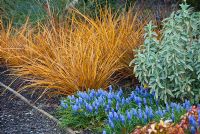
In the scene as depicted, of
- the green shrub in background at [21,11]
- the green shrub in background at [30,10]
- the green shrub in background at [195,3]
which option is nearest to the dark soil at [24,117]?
the green shrub in background at [30,10]

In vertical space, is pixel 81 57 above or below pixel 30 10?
below

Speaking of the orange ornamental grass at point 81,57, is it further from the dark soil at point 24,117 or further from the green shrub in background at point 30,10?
the green shrub in background at point 30,10

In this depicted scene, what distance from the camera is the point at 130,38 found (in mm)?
6617

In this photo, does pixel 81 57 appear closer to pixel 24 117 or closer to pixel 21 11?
pixel 24 117

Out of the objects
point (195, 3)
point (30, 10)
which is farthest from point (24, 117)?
point (30, 10)

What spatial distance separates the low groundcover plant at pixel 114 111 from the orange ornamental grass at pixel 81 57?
0.44 metres

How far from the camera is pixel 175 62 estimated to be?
484 centimetres

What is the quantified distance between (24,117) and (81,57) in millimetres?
1060

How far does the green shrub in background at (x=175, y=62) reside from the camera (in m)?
4.91

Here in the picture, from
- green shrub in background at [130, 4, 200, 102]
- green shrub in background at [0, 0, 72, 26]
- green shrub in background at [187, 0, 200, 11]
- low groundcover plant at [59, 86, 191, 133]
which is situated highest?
green shrub in background at [0, 0, 72, 26]

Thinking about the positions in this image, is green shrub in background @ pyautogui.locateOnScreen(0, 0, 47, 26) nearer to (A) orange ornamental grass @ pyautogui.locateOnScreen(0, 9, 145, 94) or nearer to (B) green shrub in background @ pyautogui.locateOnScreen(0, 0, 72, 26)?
(B) green shrub in background @ pyautogui.locateOnScreen(0, 0, 72, 26)

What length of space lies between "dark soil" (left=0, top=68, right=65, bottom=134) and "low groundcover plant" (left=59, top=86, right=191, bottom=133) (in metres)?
0.19

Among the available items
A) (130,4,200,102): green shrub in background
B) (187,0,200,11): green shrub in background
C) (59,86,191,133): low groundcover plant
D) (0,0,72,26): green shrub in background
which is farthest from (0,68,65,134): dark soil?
(187,0,200,11): green shrub in background

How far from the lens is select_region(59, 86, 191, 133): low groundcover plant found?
14.4 feet
